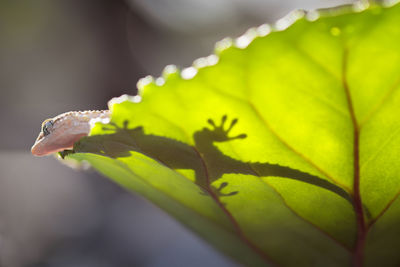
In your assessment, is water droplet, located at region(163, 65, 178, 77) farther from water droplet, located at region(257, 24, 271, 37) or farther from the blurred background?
the blurred background

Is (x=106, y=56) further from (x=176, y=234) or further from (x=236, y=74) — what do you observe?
(x=236, y=74)

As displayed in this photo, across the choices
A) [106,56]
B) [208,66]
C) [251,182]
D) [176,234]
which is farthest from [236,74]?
[106,56]

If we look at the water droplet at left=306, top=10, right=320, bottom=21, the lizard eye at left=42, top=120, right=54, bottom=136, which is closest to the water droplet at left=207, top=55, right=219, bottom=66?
the water droplet at left=306, top=10, right=320, bottom=21

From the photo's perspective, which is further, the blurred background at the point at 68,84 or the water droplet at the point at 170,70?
the blurred background at the point at 68,84

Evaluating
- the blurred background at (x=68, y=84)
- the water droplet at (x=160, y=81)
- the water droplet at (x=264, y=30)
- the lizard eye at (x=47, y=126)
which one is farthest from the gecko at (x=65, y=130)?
the blurred background at (x=68, y=84)

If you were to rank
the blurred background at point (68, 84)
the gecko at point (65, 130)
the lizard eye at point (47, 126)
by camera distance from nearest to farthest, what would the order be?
the gecko at point (65, 130)
the lizard eye at point (47, 126)
the blurred background at point (68, 84)

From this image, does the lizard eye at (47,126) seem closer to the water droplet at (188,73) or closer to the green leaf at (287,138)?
the green leaf at (287,138)
